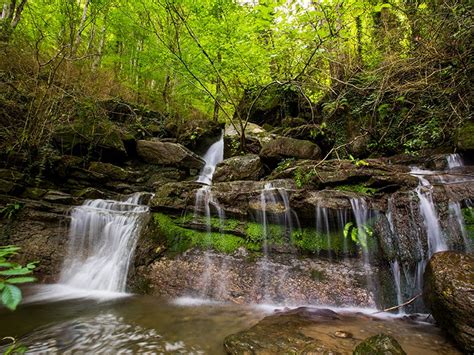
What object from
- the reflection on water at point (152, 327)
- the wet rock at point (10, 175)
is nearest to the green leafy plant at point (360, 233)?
the reflection on water at point (152, 327)

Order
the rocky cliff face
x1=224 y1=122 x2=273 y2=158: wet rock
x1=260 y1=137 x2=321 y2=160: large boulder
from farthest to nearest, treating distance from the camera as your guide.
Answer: x1=224 y1=122 x2=273 y2=158: wet rock < x1=260 y1=137 x2=321 y2=160: large boulder < the rocky cliff face

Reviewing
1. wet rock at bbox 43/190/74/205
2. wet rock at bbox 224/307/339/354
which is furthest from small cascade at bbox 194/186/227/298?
wet rock at bbox 43/190/74/205

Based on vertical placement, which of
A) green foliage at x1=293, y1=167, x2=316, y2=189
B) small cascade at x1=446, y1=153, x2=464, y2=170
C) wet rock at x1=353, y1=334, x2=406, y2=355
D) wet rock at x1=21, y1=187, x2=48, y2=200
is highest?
small cascade at x1=446, y1=153, x2=464, y2=170

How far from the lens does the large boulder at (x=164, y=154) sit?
8.69 meters

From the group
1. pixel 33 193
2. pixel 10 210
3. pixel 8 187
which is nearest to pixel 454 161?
pixel 33 193

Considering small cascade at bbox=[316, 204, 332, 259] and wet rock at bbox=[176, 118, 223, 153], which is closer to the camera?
small cascade at bbox=[316, 204, 332, 259]

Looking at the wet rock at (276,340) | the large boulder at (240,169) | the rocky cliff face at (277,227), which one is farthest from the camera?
the large boulder at (240,169)

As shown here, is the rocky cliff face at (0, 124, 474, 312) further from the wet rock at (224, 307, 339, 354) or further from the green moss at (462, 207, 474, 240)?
the wet rock at (224, 307, 339, 354)

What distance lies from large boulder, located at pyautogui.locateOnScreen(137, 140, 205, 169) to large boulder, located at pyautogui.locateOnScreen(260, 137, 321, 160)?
8.58 ft

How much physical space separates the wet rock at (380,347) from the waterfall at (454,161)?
5.84 m

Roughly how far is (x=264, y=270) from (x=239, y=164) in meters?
3.66

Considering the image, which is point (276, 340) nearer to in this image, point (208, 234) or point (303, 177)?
point (208, 234)

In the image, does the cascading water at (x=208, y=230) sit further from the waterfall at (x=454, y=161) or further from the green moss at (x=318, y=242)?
the waterfall at (x=454, y=161)

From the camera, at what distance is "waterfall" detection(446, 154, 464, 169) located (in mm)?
6409
